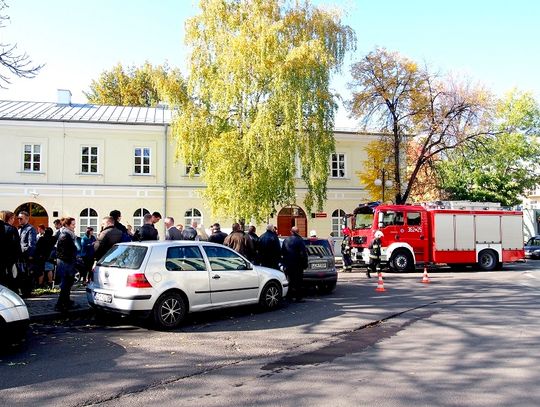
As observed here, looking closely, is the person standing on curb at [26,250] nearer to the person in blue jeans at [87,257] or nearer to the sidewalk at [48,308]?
the sidewalk at [48,308]

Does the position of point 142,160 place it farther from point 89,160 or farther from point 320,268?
point 320,268

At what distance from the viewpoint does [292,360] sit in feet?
21.0

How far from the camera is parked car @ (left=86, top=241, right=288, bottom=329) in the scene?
821 cm

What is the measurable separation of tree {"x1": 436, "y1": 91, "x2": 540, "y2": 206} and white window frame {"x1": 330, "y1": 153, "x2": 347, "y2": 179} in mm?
9830

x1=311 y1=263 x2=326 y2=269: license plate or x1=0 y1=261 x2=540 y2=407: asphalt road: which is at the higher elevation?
x1=311 y1=263 x2=326 y2=269: license plate

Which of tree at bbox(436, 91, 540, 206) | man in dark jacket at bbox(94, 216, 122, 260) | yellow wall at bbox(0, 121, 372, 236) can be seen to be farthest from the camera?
tree at bbox(436, 91, 540, 206)

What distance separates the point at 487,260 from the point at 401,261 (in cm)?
477

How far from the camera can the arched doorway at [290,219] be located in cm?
3105

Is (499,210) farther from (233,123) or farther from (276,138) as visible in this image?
(233,123)

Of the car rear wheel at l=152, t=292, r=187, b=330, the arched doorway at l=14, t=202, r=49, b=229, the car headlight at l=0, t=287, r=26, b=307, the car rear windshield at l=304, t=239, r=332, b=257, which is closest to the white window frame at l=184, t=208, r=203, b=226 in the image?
the arched doorway at l=14, t=202, r=49, b=229

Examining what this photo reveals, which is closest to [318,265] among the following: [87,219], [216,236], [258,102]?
[216,236]

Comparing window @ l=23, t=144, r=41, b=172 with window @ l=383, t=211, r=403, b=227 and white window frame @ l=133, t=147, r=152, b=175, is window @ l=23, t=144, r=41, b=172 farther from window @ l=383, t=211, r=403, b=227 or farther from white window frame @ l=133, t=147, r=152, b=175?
window @ l=383, t=211, r=403, b=227

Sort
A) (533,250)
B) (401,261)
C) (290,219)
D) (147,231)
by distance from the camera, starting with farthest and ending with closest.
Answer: (290,219)
(533,250)
(401,261)
(147,231)

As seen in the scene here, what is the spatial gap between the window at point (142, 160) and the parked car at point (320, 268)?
1797 cm
